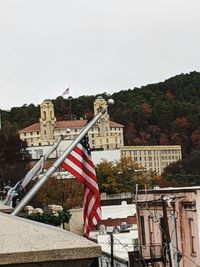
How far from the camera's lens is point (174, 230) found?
74.9 feet

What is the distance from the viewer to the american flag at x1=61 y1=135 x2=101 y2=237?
1137cm

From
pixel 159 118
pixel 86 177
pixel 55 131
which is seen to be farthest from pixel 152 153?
pixel 86 177

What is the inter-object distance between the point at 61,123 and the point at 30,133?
Result: 7.59m

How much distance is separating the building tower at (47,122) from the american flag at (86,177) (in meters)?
168

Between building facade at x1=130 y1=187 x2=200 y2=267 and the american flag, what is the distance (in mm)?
9784

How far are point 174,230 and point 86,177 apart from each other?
1173 centimetres

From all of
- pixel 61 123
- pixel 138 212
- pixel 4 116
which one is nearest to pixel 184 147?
pixel 61 123

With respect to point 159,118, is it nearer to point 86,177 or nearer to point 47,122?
point 47,122

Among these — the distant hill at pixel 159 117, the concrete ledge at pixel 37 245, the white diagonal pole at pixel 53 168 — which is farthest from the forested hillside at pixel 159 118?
the concrete ledge at pixel 37 245

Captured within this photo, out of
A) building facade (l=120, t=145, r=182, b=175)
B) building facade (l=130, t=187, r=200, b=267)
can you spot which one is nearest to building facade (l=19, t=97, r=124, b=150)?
building facade (l=120, t=145, r=182, b=175)

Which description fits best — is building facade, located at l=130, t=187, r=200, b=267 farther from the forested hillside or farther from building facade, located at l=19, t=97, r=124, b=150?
building facade, located at l=19, t=97, r=124, b=150

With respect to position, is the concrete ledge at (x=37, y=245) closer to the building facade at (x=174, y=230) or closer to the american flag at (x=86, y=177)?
the american flag at (x=86, y=177)

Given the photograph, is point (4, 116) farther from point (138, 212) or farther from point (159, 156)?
point (138, 212)

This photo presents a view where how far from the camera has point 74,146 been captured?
451 inches
